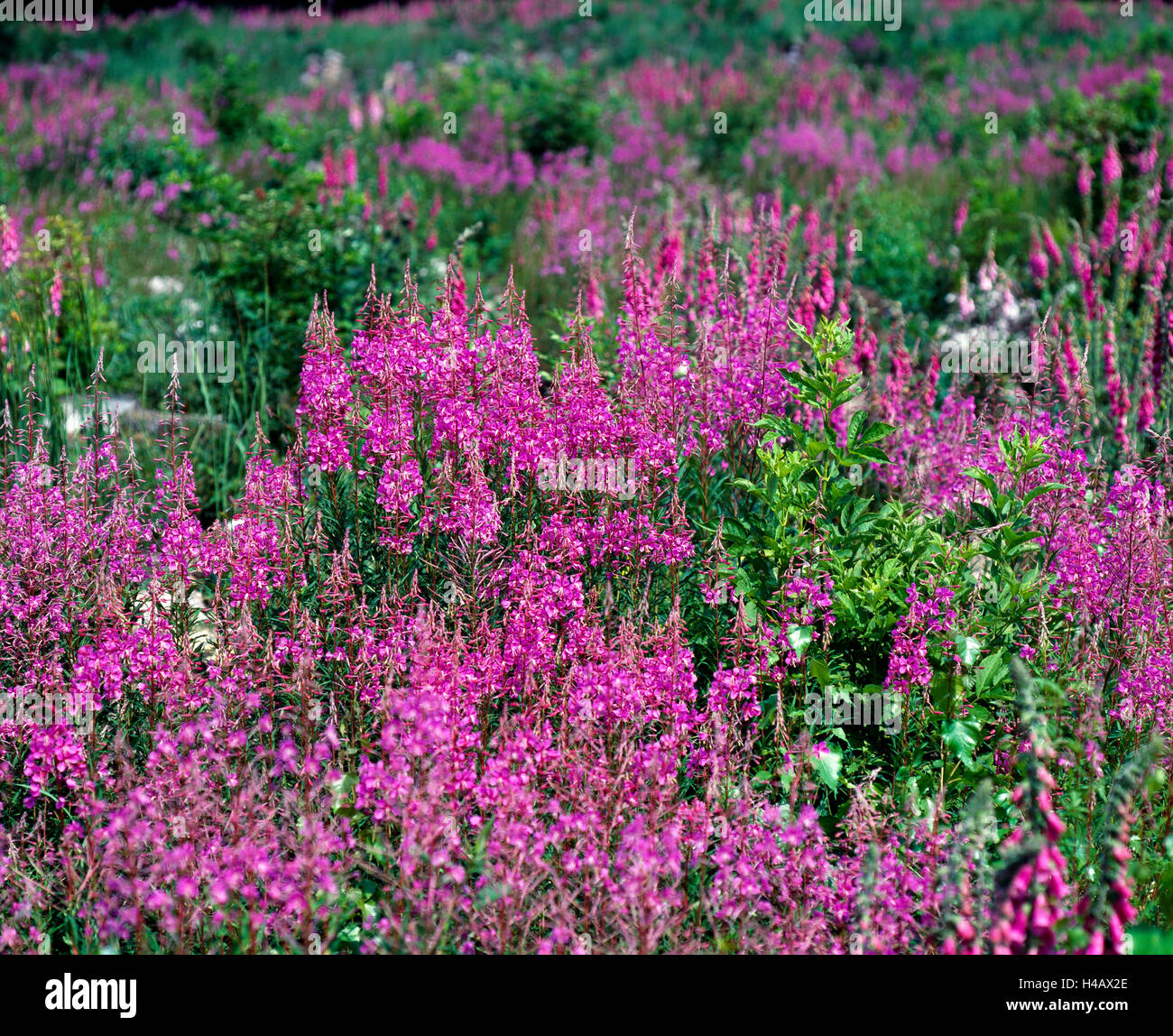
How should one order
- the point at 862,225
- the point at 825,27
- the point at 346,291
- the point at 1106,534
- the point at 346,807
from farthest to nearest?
the point at 825,27 < the point at 862,225 < the point at 346,291 < the point at 1106,534 < the point at 346,807

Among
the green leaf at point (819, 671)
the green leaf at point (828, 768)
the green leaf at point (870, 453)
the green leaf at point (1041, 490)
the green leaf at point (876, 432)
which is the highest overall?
the green leaf at point (876, 432)

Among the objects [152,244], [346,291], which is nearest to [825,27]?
[152,244]

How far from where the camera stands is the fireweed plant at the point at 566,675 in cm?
310

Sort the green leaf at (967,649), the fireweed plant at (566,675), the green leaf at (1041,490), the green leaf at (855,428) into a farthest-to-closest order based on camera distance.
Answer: the green leaf at (855,428) → the green leaf at (1041,490) → the green leaf at (967,649) → the fireweed plant at (566,675)

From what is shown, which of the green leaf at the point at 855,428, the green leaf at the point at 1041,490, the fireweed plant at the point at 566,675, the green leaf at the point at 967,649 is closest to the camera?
the fireweed plant at the point at 566,675

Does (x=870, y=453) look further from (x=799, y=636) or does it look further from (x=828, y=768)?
(x=828, y=768)

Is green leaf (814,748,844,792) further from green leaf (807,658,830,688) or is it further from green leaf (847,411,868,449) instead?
green leaf (847,411,868,449)

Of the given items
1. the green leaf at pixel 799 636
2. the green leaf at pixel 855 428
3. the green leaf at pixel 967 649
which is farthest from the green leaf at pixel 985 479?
the green leaf at pixel 799 636

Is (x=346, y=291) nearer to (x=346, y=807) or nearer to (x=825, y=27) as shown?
(x=346, y=807)

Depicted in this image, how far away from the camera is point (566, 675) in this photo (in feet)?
12.9

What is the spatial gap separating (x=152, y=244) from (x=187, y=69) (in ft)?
41.0

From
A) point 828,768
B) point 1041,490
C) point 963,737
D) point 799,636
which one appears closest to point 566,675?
point 799,636

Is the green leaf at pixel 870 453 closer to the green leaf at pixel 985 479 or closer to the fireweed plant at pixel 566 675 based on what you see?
the fireweed plant at pixel 566 675

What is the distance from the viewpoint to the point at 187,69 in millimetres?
21531
